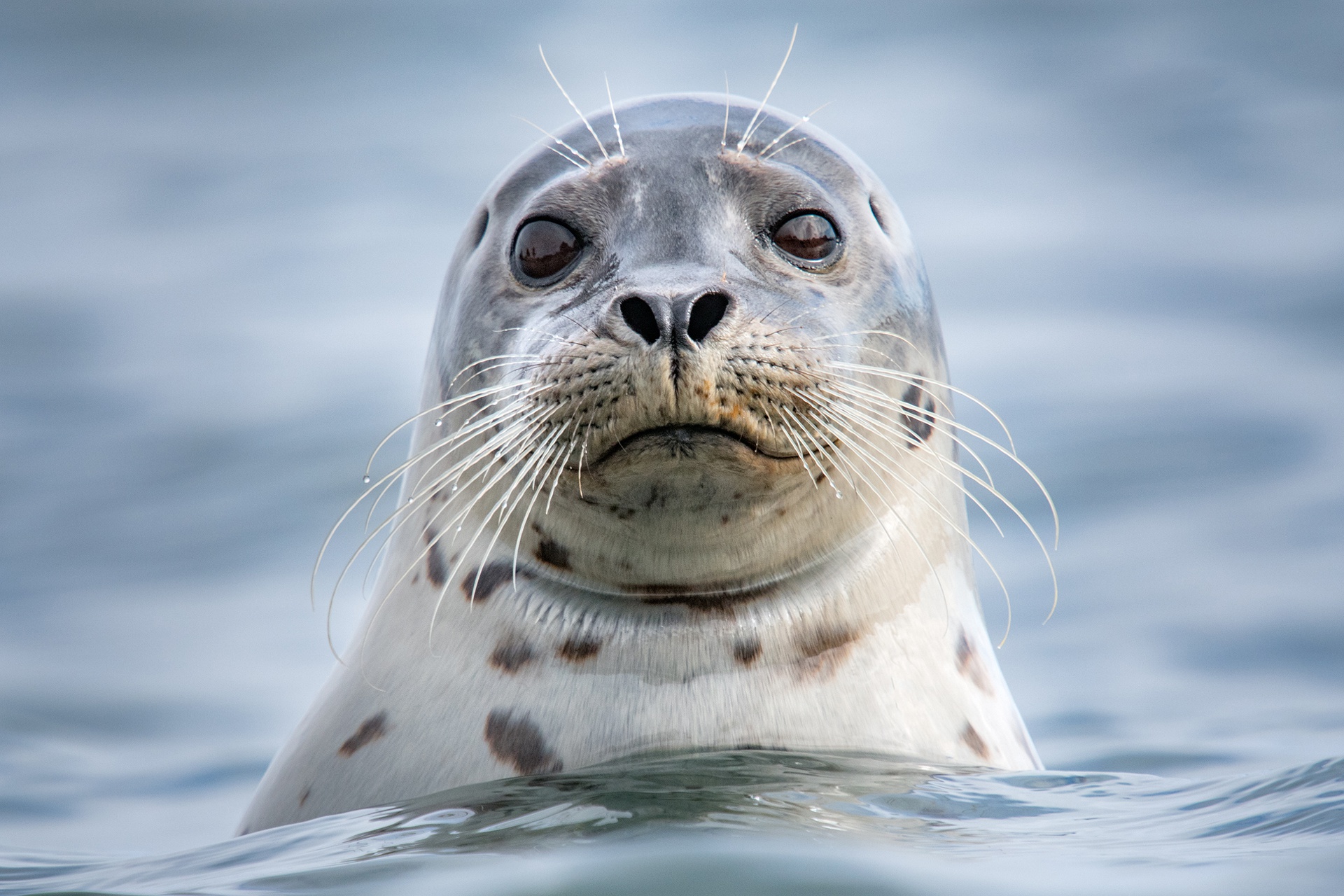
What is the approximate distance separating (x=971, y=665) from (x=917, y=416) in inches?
21.9

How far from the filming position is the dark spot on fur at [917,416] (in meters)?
3.48

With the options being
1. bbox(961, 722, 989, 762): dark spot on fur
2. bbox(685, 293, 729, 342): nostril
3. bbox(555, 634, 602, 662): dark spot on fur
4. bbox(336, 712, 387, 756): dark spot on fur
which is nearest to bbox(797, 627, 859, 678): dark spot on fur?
bbox(961, 722, 989, 762): dark spot on fur

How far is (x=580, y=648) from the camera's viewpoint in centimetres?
324

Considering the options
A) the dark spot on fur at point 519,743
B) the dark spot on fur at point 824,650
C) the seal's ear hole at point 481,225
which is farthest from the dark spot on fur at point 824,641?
the seal's ear hole at point 481,225

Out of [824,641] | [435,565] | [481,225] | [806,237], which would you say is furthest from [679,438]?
[481,225]

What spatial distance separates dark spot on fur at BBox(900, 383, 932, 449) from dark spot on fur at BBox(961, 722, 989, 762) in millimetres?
610

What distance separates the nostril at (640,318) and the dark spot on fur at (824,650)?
76 centimetres

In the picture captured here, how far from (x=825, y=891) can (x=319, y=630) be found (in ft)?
19.0

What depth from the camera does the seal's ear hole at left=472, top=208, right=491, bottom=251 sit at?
3814 millimetres

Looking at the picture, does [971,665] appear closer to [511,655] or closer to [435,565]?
[511,655]

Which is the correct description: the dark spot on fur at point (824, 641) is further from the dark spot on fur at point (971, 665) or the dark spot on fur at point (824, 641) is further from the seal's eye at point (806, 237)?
the seal's eye at point (806, 237)

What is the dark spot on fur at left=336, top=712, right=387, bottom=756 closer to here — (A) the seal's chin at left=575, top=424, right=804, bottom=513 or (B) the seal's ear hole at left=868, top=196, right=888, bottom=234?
(A) the seal's chin at left=575, top=424, right=804, bottom=513

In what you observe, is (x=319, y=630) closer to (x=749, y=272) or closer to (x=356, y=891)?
(x=749, y=272)

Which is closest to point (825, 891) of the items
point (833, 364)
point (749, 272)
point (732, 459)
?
point (732, 459)
